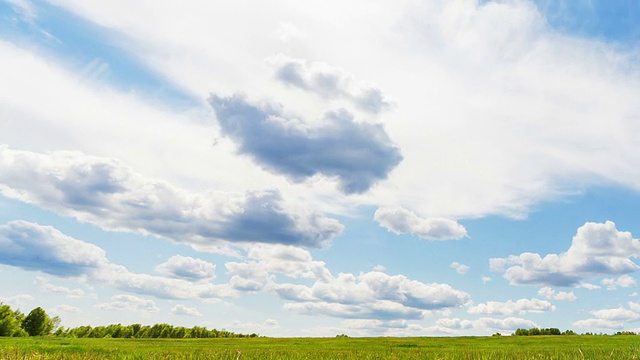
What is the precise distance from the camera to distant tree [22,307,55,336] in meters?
124

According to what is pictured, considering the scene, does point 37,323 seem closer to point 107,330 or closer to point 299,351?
point 107,330

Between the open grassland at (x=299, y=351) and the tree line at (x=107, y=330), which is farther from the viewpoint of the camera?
the tree line at (x=107, y=330)

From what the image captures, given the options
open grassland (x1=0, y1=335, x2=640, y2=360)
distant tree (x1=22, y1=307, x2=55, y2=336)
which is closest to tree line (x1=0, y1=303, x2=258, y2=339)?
distant tree (x1=22, y1=307, x2=55, y2=336)

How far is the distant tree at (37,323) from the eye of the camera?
12375 cm

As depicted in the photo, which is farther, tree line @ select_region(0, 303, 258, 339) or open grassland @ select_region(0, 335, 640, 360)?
tree line @ select_region(0, 303, 258, 339)

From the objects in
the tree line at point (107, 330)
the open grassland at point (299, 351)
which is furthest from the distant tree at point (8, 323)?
the open grassland at point (299, 351)

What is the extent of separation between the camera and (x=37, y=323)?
125 meters

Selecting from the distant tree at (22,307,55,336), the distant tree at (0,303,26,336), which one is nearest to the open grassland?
the distant tree at (0,303,26,336)

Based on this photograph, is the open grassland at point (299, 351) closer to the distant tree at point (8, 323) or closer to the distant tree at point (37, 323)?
the distant tree at point (8, 323)

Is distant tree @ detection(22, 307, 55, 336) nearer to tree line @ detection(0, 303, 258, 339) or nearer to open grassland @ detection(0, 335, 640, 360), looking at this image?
tree line @ detection(0, 303, 258, 339)

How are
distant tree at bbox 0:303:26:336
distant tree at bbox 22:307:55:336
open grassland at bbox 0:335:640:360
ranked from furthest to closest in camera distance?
distant tree at bbox 22:307:55:336 < distant tree at bbox 0:303:26:336 < open grassland at bbox 0:335:640:360

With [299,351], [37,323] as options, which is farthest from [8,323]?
[299,351]

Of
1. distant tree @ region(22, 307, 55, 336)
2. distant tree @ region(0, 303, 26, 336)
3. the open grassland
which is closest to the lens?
the open grassland

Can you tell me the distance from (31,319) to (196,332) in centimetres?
4054
